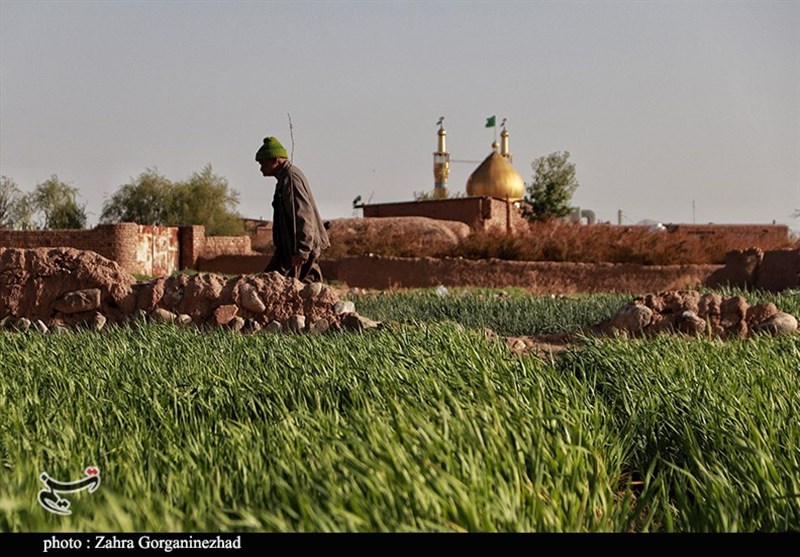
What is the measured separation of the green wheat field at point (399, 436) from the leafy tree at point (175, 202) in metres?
33.2

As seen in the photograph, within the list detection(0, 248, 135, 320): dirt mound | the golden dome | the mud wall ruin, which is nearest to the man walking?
detection(0, 248, 135, 320): dirt mound

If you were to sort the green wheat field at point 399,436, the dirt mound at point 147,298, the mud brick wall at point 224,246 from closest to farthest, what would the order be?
the green wheat field at point 399,436, the dirt mound at point 147,298, the mud brick wall at point 224,246

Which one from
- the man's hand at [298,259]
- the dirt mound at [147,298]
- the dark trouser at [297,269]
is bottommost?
the dirt mound at [147,298]

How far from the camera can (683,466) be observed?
10.2ft

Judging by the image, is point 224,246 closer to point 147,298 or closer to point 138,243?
point 138,243

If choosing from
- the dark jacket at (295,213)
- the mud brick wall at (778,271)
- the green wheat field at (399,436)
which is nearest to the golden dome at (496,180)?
the mud brick wall at (778,271)

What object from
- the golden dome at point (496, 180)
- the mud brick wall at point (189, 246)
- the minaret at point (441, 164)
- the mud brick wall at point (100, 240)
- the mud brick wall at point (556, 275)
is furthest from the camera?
the minaret at point (441, 164)

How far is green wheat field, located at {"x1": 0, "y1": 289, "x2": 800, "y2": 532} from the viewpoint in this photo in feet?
6.47

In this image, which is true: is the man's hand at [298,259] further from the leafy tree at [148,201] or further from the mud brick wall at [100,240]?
the leafy tree at [148,201]

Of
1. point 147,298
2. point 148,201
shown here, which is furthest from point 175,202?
point 147,298

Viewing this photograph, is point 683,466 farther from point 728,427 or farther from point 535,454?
point 535,454

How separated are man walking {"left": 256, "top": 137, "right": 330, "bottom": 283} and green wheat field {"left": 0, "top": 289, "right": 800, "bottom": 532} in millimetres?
2133

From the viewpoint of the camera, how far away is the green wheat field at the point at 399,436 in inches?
77.6

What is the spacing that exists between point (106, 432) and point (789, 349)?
3.85 meters
